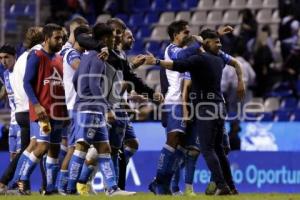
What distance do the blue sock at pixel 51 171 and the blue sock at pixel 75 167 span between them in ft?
1.45

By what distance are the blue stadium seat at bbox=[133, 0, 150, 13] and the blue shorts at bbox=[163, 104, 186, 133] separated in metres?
13.5

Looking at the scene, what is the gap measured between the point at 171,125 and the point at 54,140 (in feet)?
6.44

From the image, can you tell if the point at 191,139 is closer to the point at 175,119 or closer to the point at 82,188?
the point at 175,119

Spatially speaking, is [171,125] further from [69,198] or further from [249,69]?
[249,69]

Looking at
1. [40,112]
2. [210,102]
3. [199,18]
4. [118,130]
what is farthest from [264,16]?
[40,112]

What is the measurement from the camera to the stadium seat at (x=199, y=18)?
3011cm

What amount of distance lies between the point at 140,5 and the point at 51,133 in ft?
48.7

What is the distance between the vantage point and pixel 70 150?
18.0 metres

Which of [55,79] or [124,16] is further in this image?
[124,16]

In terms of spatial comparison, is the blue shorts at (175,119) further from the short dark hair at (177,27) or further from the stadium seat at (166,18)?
the stadium seat at (166,18)

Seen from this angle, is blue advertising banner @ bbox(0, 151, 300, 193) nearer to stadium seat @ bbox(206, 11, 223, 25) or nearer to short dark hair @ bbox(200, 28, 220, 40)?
short dark hair @ bbox(200, 28, 220, 40)

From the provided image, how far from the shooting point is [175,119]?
18.0 m

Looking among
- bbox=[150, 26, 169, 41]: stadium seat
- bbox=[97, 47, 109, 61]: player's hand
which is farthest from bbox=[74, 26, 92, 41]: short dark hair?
bbox=[150, 26, 169, 41]: stadium seat

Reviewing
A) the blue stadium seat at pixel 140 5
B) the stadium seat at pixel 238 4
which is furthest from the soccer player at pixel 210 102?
the blue stadium seat at pixel 140 5
